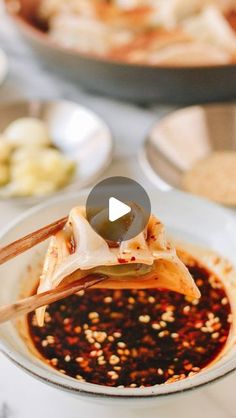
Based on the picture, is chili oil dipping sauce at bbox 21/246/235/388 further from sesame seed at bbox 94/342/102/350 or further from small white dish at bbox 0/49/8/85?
small white dish at bbox 0/49/8/85

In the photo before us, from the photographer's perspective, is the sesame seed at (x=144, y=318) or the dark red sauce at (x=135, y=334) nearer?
the dark red sauce at (x=135, y=334)

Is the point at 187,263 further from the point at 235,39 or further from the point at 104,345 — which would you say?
the point at 235,39

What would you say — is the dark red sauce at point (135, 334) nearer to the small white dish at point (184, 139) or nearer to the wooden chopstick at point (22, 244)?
the wooden chopstick at point (22, 244)

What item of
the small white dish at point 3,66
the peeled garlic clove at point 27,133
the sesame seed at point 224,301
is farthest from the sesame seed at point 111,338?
the small white dish at point 3,66

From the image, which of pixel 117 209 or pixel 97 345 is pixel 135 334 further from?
pixel 117 209

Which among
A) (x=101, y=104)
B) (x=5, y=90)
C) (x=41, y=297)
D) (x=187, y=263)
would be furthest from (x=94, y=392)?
(x=5, y=90)
